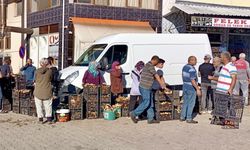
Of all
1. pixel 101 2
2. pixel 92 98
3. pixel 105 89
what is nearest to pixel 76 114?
pixel 92 98

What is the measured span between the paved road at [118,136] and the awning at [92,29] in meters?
9.35

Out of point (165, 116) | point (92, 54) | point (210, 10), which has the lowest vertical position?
point (165, 116)

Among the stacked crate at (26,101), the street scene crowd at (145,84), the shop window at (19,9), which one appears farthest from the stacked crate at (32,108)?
the shop window at (19,9)

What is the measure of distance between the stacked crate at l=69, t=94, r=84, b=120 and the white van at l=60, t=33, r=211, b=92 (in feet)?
5.05

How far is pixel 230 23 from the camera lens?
2036 cm

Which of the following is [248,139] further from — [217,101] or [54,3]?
[54,3]

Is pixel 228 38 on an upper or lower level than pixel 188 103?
upper

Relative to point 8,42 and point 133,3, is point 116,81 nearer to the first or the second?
point 133,3

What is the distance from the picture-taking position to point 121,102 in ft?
39.3

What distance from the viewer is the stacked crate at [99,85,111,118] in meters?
11.8

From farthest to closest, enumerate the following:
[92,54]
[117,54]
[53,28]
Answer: [53,28], [92,54], [117,54]

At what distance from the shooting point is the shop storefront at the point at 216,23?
789 inches

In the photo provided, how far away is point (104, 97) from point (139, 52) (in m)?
2.73

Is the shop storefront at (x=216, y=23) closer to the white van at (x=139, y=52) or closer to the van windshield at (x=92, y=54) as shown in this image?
the white van at (x=139, y=52)
